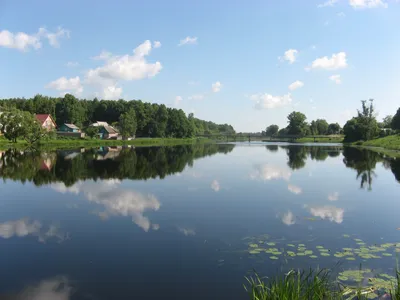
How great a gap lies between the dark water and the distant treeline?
300 ft

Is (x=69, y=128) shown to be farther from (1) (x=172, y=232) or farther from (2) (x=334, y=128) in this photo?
(2) (x=334, y=128)

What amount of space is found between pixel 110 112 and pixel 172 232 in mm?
119212

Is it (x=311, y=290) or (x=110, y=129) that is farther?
(x=110, y=129)

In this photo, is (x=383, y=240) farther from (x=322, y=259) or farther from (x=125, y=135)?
(x=125, y=135)

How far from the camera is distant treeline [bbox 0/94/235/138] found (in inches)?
4439

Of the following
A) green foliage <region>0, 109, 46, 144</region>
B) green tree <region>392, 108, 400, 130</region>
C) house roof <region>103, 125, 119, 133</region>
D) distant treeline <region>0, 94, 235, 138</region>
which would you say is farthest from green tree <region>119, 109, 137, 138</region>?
green tree <region>392, 108, 400, 130</region>

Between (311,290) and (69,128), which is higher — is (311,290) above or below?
below

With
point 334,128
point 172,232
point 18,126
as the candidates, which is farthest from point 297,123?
point 172,232

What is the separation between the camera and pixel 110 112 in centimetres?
12619

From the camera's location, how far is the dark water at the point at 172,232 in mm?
8359

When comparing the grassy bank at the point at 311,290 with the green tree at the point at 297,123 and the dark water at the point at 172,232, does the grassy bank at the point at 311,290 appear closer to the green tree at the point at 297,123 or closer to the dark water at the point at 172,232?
the dark water at the point at 172,232

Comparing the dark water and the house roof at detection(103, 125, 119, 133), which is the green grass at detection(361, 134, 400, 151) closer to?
the dark water

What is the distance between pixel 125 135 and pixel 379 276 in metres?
93.8

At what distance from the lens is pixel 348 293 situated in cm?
749
